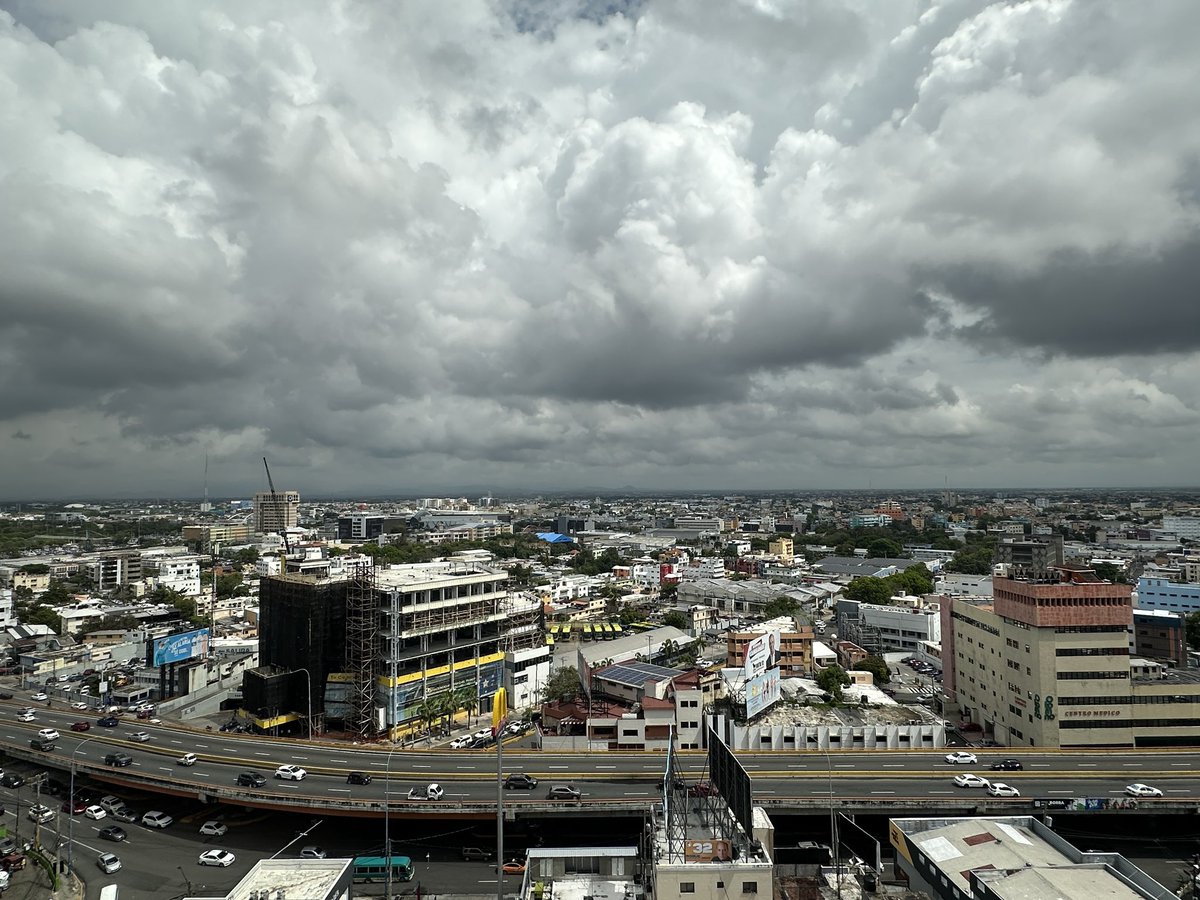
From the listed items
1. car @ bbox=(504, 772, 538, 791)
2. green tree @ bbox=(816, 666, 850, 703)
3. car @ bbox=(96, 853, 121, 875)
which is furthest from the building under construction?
green tree @ bbox=(816, 666, 850, 703)

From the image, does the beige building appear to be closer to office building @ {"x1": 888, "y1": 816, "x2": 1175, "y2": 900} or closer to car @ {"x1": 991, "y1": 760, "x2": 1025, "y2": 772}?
car @ {"x1": 991, "y1": 760, "x2": 1025, "y2": 772}

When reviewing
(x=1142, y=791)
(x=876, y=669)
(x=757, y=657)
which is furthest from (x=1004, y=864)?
(x=876, y=669)

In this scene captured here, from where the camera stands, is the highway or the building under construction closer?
the highway

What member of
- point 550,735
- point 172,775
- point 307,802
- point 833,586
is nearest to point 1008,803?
point 550,735


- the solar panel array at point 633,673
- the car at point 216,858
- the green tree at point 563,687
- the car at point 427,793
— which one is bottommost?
the car at point 216,858

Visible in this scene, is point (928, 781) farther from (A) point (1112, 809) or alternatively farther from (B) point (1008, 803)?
(A) point (1112, 809)

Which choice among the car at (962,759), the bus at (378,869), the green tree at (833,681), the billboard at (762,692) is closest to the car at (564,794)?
the bus at (378,869)

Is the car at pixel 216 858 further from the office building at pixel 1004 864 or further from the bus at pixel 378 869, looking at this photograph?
the office building at pixel 1004 864
